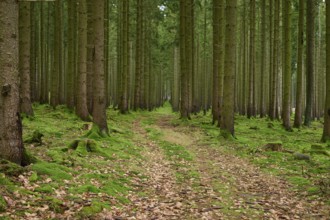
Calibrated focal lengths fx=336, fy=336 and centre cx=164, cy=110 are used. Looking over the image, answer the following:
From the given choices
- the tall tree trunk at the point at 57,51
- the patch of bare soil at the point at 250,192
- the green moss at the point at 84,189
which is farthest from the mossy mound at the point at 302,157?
the tall tree trunk at the point at 57,51

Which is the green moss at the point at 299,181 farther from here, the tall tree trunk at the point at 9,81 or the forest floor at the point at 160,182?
the tall tree trunk at the point at 9,81

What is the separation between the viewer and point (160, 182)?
833cm

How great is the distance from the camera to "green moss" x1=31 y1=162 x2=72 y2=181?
688cm

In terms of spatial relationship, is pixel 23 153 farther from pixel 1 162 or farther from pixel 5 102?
pixel 5 102

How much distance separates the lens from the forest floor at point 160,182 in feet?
19.3

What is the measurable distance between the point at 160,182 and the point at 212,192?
4.55ft

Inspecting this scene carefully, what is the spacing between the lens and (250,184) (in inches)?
333

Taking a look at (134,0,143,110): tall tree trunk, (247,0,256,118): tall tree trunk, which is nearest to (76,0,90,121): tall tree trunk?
(134,0,143,110): tall tree trunk

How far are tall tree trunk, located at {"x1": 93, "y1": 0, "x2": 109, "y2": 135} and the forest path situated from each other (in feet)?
7.44

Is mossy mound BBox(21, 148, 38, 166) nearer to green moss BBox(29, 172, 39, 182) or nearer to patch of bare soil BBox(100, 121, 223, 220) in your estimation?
green moss BBox(29, 172, 39, 182)

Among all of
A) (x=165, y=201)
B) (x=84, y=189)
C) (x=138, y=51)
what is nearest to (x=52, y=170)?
(x=84, y=189)

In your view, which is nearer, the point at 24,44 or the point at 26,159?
the point at 26,159

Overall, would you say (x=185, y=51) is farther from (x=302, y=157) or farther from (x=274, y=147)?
(x=302, y=157)

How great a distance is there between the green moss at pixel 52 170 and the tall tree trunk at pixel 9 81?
73 centimetres
